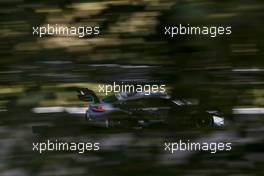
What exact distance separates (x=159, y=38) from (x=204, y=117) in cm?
28

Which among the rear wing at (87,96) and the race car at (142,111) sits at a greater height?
the rear wing at (87,96)

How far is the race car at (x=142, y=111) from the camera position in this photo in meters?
2.48

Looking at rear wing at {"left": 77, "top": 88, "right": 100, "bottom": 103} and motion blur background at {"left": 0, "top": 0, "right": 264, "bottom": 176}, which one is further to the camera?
rear wing at {"left": 77, "top": 88, "right": 100, "bottom": 103}

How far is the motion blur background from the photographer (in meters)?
2.37

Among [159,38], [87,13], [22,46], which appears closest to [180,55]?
[159,38]

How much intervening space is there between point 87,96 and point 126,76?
0.43ft

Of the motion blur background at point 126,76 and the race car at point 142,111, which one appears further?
the race car at point 142,111

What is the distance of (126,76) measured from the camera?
249 cm

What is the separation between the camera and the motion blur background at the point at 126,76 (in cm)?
237

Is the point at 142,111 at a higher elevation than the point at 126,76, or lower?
lower

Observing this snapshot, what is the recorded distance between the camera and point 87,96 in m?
A: 2.48

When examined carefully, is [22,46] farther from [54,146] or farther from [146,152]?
[146,152]

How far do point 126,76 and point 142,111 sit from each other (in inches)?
4.7

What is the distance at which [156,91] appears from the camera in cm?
250
